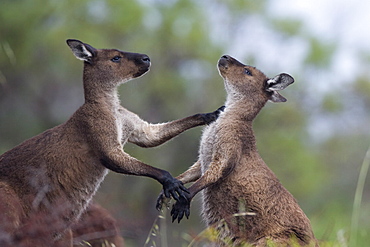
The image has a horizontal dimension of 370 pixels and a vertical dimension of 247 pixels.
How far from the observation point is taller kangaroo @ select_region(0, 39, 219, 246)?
233 inches

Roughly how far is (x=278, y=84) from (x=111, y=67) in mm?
1585

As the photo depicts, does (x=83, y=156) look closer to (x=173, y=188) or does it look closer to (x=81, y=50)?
(x=173, y=188)

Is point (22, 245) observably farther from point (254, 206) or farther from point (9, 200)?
point (254, 206)

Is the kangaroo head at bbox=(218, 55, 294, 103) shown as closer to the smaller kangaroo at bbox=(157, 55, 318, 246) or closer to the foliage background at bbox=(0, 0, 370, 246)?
the smaller kangaroo at bbox=(157, 55, 318, 246)

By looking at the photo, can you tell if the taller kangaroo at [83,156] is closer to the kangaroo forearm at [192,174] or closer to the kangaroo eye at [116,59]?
the kangaroo eye at [116,59]

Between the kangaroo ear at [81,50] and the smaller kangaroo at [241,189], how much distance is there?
4.22ft

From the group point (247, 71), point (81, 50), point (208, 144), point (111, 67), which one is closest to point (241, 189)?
point (208, 144)

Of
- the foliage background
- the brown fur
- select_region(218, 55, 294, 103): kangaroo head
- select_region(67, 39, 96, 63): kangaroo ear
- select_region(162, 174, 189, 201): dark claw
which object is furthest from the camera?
the foliage background

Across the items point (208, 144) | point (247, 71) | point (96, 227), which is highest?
point (247, 71)

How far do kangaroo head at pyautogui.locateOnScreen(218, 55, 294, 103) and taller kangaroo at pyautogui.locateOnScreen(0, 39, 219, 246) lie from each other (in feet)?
1.47

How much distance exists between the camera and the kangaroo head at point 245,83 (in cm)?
689

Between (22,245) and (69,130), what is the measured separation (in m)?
1.98

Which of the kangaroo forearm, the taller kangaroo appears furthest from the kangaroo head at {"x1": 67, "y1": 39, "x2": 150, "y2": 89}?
the kangaroo forearm

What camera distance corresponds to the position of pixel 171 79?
28.4m
